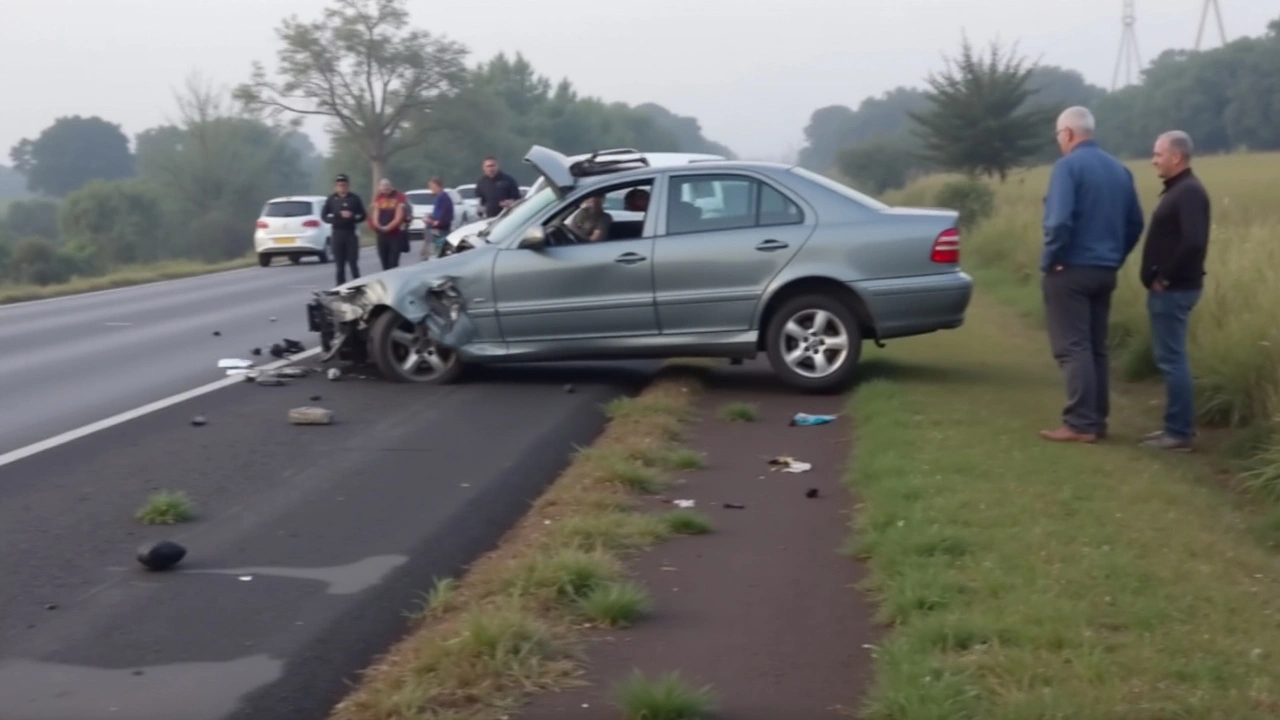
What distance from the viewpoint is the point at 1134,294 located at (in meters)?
13.7

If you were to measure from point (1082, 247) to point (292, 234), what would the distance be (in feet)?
91.1

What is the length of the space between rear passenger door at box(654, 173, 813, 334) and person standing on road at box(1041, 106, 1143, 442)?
2.52 metres

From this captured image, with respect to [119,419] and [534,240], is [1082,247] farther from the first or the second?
[119,419]

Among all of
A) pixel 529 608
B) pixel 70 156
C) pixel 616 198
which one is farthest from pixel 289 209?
pixel 70 156

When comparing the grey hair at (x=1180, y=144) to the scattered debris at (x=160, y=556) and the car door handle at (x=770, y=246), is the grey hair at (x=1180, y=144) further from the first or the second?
the scattered debris at (x=160, y=556)

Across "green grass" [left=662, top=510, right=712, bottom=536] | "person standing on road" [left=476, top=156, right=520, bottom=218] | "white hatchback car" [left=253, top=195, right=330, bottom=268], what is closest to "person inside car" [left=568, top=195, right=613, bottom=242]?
"green grass" [left=662, top=510, right=712, bottom=536]

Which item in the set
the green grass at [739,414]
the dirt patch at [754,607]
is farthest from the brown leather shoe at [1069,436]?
the green grass at [739,414]

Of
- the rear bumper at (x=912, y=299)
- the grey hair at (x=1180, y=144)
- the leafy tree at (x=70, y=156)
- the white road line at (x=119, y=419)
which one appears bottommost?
the white road line at (x=119, y=419)

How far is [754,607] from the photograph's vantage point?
591 cm

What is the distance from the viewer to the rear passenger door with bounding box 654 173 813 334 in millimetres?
11133

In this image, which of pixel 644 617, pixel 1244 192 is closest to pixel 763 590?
pixel 644 617

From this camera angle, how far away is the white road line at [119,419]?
31.1 ft

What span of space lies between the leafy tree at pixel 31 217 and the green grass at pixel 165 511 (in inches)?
3763

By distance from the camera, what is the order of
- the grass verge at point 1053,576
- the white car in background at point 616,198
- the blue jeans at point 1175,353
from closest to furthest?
the grass verge at point 1053,576
the blue jeans at point 1175,353
the white car in background at point 616,198
